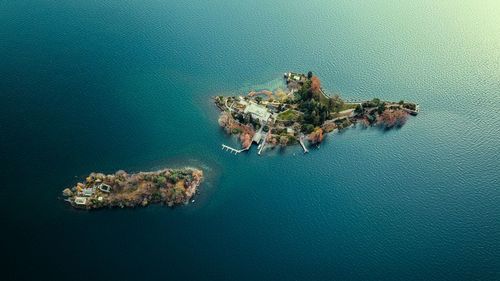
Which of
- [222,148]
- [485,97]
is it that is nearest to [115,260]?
[222,148]

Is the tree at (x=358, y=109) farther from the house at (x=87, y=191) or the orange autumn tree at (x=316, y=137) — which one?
the house at (x=87, y=191)

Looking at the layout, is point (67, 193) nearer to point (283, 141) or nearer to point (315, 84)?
point (283, 141)

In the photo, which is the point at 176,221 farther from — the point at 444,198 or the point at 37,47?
the point at 37,47

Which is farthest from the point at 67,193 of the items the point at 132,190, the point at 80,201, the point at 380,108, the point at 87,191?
the point at 380,108

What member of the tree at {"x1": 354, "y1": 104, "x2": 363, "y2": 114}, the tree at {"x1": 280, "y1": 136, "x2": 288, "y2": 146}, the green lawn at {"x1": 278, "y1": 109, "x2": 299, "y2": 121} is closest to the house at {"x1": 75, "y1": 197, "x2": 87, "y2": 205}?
the tree at {"x1": 280, "y1": 136, "x2": 288, "y2": 146}

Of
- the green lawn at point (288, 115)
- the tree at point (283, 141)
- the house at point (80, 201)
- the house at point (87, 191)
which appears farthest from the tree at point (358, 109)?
the house at point (80, 201)

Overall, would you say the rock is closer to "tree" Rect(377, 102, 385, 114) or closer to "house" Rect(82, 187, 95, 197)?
"house" Rect(82, 187, 95, 197)
